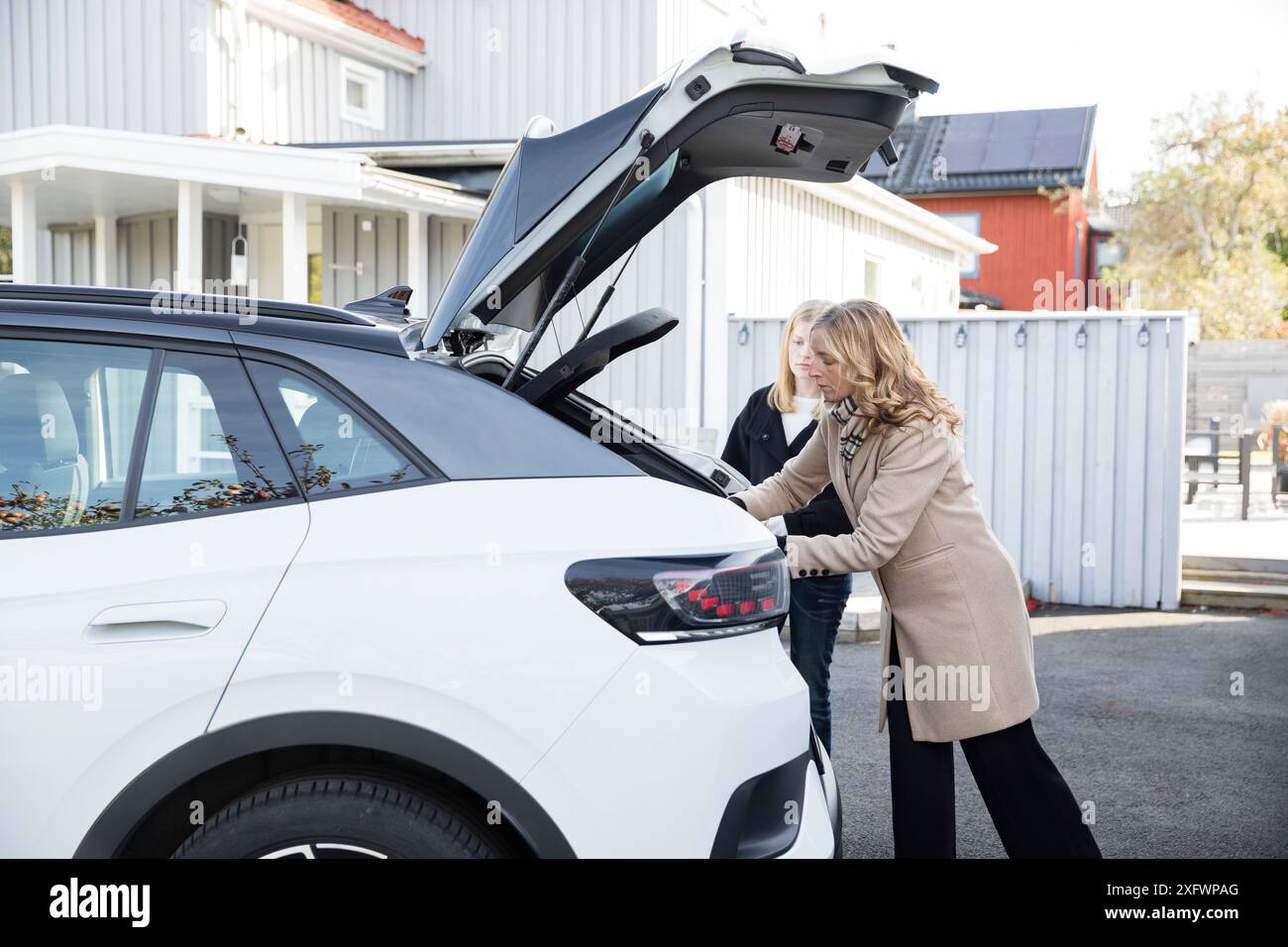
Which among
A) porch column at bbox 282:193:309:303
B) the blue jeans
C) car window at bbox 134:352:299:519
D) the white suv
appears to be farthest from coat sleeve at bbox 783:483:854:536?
porch column at bbox 282:193:309:303

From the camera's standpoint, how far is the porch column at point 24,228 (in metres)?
10.9

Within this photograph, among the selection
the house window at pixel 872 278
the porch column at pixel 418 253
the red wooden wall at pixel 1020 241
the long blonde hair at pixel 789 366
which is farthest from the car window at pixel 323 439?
the red wooden wall at pixel 1020 241

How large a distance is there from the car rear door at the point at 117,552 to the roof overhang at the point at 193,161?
26.7 ft

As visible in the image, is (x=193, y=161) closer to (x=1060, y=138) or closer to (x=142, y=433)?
(x=142, y=433)

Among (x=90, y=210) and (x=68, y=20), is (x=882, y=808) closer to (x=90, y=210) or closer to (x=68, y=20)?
(x=90, y=210)

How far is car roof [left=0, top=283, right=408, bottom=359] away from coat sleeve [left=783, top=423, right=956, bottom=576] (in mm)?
1333

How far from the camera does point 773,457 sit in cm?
475

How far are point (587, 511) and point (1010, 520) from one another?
841 cm

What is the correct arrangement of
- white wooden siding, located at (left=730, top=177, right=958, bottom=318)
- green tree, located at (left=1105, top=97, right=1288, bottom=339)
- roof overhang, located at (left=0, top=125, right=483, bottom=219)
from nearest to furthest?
roof overhang, located at (left=0, top=125, right=483, bottom=219), white wooden siding, located at (left=730, top=177, right=958, bottom=318), green tree, located at (left=1105, top=97, right=1288, bottom=339)

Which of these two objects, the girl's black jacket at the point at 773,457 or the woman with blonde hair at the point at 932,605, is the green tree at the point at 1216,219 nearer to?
the girl's black jacket at the point at 773,457

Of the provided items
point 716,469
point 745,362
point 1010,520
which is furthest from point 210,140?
point 716,469

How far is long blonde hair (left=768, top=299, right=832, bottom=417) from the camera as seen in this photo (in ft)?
15.1

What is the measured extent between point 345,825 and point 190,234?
9427mm

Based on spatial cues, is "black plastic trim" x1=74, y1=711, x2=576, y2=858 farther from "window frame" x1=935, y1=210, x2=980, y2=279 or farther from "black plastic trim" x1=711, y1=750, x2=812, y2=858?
"window frame" x1=935, y1=210, x2=980, y2=279
